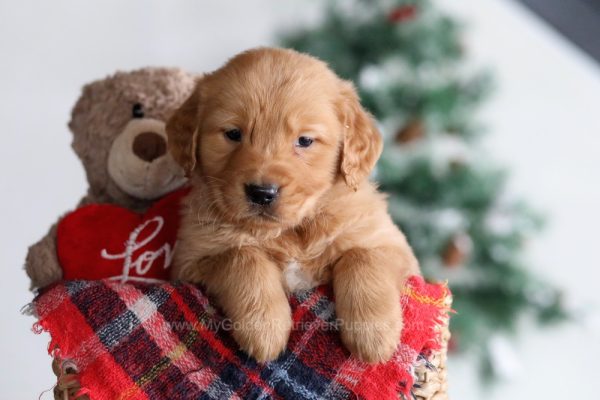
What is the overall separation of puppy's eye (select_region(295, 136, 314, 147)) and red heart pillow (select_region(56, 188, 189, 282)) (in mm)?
535

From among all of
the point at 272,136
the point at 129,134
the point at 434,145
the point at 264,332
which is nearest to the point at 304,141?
the point at 272,136

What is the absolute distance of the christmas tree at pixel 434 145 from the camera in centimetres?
267

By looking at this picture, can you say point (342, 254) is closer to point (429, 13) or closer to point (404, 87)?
point (404, 87)

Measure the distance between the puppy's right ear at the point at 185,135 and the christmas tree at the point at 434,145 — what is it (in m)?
1.18

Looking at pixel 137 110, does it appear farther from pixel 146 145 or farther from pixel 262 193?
pixel 262 193

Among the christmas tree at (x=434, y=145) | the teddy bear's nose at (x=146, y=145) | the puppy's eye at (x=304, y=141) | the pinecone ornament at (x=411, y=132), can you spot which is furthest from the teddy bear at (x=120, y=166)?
the pinecone ornament at (x=411, y=132)

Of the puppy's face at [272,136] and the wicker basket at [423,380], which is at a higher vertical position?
the puppy's face at [272,136]

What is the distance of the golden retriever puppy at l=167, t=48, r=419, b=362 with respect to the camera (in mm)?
1413

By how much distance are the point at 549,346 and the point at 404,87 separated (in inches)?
90.2

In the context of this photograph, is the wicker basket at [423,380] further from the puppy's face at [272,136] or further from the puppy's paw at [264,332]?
A: the puppy's face at [272,136]

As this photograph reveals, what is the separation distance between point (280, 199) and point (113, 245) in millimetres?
611

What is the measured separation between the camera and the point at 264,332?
1.34m

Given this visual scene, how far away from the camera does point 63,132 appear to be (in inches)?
138

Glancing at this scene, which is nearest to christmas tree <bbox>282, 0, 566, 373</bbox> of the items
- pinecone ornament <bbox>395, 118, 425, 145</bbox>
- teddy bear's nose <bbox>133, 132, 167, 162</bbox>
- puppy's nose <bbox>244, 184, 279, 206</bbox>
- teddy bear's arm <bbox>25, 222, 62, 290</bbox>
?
pinecone ornament <bbox>395, 118, 425, 145</bbox>
